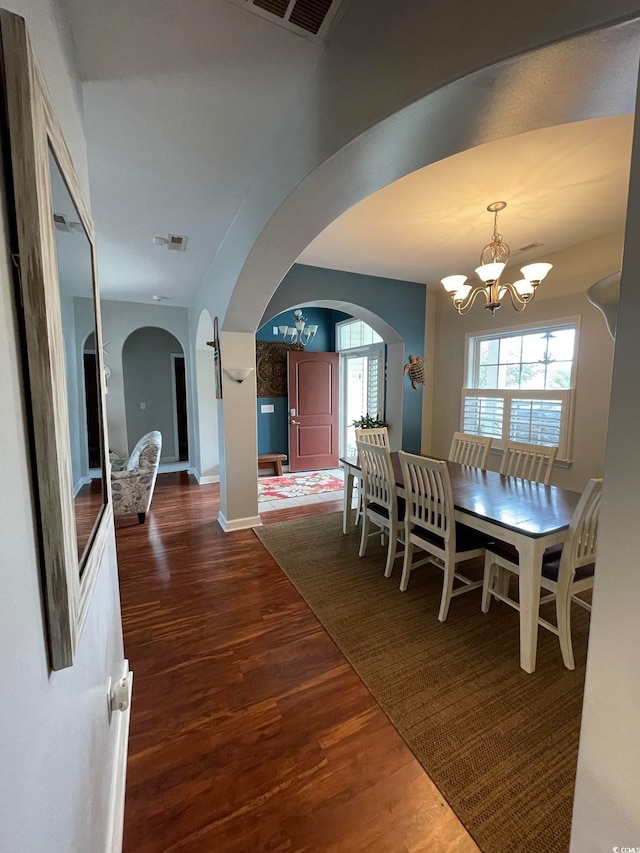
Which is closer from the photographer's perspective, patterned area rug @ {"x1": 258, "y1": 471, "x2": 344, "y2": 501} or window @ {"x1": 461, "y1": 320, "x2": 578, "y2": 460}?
window @ {"x1": 461, "y1": 320, "x2": 578, "y2": 460}

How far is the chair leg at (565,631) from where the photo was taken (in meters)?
1.80

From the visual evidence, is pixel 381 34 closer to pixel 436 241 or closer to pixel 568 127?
pixel 568 127

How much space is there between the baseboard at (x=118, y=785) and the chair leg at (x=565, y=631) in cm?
204

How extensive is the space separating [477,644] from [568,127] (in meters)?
2.86

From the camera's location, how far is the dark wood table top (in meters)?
1.84

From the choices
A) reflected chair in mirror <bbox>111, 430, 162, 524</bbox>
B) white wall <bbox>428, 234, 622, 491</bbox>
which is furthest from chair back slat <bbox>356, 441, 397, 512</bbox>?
reflected chair in mirror <bbox>111, 430, 162, 524</bbox>

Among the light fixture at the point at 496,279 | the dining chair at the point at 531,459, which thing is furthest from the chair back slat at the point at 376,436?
the light fixture at the point at 496,279

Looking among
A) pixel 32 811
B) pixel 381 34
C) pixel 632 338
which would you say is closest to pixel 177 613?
pixel 32 811

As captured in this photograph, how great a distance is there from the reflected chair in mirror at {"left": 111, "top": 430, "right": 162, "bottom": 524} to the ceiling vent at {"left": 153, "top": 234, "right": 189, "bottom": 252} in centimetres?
199

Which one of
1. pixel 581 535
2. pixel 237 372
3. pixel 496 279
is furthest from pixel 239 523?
pixel 496 279

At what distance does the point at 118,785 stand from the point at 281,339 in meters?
5.55

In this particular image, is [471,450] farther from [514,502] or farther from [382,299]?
[382,299]

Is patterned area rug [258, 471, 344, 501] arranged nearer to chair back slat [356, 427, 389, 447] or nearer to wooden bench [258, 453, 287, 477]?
wooden bench [258, 453, 287, 477]

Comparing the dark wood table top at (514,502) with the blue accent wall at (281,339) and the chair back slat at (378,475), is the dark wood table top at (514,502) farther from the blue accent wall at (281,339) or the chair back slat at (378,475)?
the blue accent wall at (281,339)
